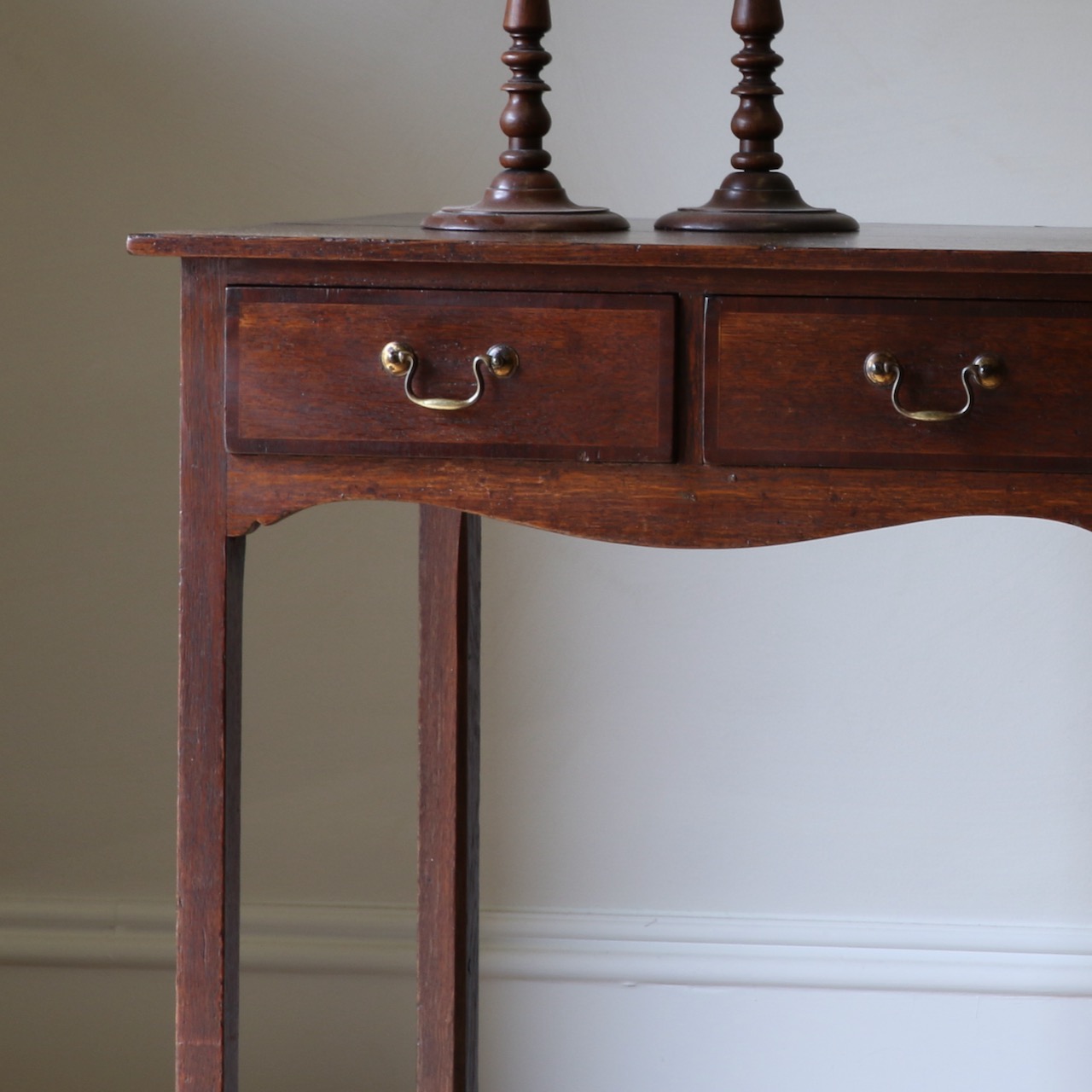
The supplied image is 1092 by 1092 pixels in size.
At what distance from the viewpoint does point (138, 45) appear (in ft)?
4.99

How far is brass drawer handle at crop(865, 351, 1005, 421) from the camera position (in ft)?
2.76

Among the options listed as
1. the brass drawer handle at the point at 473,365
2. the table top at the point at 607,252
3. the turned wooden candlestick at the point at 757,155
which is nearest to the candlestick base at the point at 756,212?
the turned wooden candlestick at the point at 757,155

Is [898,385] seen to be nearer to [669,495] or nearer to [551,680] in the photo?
[669,495]

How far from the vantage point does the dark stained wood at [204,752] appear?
88 centimetres

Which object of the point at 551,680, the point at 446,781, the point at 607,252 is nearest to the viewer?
the point at 607,252

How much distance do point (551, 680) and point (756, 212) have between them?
0.68 metres

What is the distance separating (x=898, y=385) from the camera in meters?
0.84

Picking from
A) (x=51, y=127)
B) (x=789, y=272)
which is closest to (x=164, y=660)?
(x=51, y=127)

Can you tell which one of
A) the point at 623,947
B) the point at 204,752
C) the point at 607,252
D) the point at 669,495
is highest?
the point at 607,252

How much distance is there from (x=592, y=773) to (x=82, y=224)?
2.63 ft

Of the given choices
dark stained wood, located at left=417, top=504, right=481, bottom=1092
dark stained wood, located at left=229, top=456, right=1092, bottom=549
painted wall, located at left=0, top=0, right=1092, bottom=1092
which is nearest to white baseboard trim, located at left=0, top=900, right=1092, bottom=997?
painted wall, located at left=0, top=0, right=1092, bottom=1092

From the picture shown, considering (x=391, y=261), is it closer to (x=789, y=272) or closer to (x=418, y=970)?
(x=789, y=272)

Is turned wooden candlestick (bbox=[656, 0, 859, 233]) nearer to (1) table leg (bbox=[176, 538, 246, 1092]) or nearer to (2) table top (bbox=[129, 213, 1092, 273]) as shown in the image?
Result: (2) table top (bbox=[129, 213, 1092, 273])

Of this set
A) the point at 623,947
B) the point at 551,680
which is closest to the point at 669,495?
the point at 551,680
